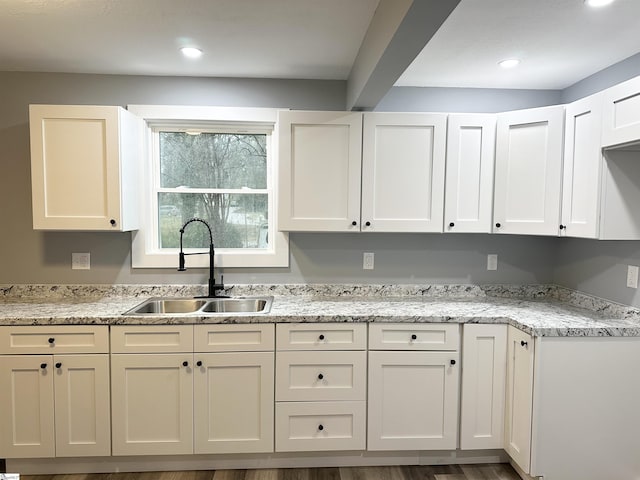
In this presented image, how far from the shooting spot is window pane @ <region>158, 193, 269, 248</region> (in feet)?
9.12

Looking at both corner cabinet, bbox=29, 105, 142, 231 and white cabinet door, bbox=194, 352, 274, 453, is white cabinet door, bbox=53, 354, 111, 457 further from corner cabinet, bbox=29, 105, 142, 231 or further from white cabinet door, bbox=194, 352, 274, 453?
corner cabinet, bbox=29, 105, 142, 231

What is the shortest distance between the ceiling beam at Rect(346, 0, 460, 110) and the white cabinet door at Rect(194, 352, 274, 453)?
160 cm

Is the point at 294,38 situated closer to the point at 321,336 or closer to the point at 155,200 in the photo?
the point at 155,200

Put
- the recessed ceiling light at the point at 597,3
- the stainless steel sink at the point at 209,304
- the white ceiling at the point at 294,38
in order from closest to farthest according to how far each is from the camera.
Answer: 1. the recessed ceiling light at the point at 597,3
2. the white ceiling at the point at 294,38
3. the stainless steel sink at the point at 209,304

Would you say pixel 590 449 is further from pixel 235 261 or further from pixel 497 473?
pixel 235 261

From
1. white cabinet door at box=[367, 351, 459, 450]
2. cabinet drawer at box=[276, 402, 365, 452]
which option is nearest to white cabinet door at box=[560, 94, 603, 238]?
white cabinet door at box=[367, 351, 459, 450]

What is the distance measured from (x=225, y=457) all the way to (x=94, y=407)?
2.62 feet

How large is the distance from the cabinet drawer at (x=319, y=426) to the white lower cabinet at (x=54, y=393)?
0.99 metres

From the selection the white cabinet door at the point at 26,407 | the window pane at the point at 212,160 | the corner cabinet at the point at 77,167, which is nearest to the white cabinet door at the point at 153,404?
the white cabinet door at the point at 26,407

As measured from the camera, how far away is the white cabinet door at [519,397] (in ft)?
6.82

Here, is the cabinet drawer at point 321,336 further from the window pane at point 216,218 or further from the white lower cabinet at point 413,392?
the window pane at point 216,218

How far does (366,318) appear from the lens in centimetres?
224

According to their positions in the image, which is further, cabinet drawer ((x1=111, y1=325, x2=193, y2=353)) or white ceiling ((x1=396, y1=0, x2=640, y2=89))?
cabinet drawer ((x1=111, y1=325, x2=193, y2=353))

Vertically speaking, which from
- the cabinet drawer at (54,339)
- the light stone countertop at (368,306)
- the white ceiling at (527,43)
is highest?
the white ceiling at (527,43)
